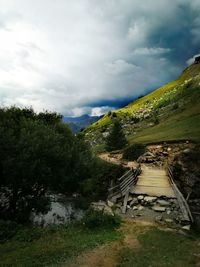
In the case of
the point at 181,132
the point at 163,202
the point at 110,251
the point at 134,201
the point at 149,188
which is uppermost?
the point at 181,132

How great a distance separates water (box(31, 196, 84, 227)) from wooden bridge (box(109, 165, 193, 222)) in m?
4.34

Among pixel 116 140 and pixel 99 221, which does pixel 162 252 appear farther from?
pixel 116 140

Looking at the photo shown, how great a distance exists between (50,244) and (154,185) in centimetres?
1864

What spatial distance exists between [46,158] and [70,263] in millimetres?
14029

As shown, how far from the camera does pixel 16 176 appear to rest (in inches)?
1045

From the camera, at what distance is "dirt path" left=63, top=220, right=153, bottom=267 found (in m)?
16.1

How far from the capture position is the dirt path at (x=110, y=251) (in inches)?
635

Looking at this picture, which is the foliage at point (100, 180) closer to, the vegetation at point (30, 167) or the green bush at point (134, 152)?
the vegetation at point (30, 167)

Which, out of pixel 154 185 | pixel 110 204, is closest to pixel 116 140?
pixel 154 185

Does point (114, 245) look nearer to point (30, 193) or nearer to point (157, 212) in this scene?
point (157, 212)

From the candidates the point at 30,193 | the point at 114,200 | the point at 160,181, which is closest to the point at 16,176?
the point at 30,193

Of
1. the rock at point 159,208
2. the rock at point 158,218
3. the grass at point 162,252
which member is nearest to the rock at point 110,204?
the rock at point 159,208

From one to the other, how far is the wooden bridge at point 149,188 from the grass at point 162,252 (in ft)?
14.7

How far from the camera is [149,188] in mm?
33375
